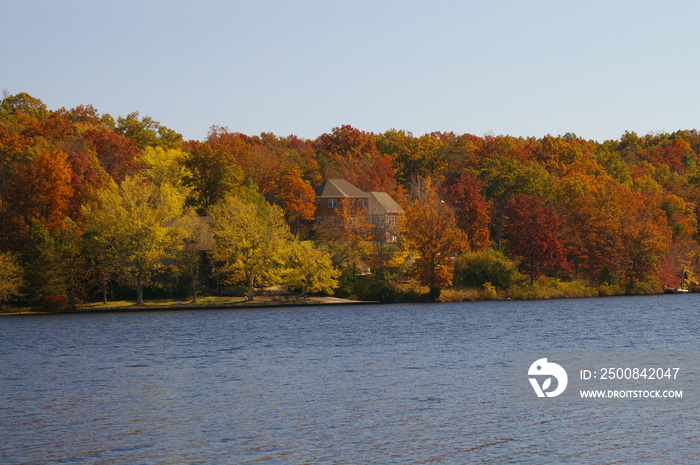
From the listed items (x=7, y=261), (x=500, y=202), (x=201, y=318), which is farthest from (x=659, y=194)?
(x=7, y=261)

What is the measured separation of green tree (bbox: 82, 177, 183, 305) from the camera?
8900 centimetres

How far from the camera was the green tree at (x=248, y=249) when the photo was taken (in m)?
91.1

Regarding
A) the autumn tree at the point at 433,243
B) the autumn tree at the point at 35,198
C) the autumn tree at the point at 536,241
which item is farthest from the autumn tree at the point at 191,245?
the autumn tree at the point at 536,241

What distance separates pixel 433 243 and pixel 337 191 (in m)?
35.1

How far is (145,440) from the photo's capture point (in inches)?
1116

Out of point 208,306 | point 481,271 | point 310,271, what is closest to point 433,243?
point 481,271

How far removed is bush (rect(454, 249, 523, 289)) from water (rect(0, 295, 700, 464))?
3137 centimetres

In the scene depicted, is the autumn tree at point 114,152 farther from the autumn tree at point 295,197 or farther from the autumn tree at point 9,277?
the autumn tree at point 9,277

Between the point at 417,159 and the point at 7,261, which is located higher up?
the point at 417,159

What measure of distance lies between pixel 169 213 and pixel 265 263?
13.2 meters

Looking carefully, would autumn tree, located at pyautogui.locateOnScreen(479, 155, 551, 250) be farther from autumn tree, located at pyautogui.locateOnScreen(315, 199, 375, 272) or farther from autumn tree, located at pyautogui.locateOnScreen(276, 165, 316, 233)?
autumn tree, located at pyautogui.locateOnScreen(276, 165, 316, 233)

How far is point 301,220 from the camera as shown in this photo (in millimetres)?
130500

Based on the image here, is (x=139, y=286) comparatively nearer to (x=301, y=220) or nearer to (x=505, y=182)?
(x=301, y=220)

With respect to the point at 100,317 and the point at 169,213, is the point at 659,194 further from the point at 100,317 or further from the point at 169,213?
the point at 100,317
